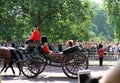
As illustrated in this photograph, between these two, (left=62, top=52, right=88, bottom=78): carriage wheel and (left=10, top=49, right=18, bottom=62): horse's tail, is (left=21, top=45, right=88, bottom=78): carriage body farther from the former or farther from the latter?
(left=10, top=49, right=18, bottom=62): horse's tail

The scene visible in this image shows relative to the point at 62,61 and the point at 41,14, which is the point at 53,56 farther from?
the point at 41,14

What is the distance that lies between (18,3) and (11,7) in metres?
0.78

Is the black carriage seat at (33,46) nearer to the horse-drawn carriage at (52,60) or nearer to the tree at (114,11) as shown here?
the horse-drawn carriage at (52,60)

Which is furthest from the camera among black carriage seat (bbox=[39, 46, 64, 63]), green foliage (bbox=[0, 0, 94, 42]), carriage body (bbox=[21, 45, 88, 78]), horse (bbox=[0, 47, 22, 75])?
green foliage (bbox=[0, 0, 94, 42])

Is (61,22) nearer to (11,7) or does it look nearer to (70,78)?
(11,7)

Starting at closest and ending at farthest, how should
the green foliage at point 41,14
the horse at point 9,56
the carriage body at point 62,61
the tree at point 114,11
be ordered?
the carriage body at point 62,61
the horse at point 9,56
the green foliage at point 41,14
the tree at point 114,11

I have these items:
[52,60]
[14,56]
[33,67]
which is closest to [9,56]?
[14,56]

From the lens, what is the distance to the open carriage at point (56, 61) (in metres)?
13.5

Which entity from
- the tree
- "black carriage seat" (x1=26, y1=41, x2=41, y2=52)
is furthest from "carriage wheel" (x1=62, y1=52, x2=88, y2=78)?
the tree

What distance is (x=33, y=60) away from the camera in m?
14.0

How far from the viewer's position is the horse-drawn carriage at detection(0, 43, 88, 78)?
1352cm

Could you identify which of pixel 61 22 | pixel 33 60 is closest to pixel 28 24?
pixel 61 22

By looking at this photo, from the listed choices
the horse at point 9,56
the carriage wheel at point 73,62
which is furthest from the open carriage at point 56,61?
the horse at point 9,56

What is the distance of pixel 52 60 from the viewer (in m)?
13.8
